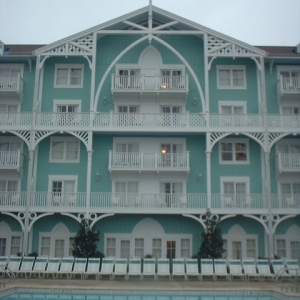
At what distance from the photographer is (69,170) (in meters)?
28.1

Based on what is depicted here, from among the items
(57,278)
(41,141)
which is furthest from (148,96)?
(57,278)

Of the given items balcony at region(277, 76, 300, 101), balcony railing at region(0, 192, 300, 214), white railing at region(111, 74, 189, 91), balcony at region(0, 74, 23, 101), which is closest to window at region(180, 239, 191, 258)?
balcony railing at region(0, 192, 300, 214)

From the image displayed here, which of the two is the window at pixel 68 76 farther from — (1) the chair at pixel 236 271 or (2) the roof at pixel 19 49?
(1) the chair at pixel 236 271

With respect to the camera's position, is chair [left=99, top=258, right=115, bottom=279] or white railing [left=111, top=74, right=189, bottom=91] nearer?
chair [left=99, top=258, right=115, bottom=279]

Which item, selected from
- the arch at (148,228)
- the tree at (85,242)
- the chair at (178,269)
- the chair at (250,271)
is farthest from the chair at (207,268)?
the tree at (85,242)

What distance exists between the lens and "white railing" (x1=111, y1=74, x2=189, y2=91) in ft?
92.0

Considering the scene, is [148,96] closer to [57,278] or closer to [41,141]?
[41,141]

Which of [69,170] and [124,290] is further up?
[69,170]

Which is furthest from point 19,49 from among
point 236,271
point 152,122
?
point 236,271

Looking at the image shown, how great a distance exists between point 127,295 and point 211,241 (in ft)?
28.0

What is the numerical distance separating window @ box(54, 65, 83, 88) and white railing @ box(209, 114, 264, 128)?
910 centimetres

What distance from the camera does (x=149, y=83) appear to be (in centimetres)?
2878

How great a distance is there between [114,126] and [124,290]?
38.8 ft

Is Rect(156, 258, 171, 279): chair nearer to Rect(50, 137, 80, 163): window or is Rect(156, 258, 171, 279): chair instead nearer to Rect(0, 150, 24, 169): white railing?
Rect(50, 137, 80, 163): window
